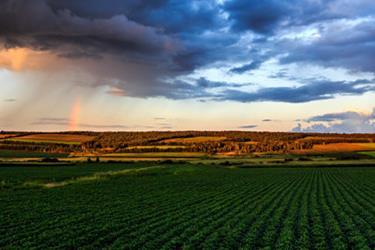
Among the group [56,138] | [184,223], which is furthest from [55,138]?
[184,223]

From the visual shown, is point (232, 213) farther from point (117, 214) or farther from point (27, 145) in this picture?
point (27, 145)

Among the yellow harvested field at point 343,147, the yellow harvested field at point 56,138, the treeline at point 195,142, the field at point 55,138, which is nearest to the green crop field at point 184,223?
the treeline at point 195,142

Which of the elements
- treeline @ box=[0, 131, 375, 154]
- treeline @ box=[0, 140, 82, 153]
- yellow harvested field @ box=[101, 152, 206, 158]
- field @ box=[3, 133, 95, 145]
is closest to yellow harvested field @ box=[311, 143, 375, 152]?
treeline @ box=[0, 131, 375, 154]

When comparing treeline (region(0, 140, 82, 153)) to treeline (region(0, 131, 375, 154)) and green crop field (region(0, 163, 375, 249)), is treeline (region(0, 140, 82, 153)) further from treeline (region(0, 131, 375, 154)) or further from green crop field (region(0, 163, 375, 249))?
green crop field (region(0, 163, 375, 249))

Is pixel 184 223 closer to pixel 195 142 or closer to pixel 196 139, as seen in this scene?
pixel 195 142

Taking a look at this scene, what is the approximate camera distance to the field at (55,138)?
135m

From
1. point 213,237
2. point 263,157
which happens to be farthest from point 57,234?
point 263,157

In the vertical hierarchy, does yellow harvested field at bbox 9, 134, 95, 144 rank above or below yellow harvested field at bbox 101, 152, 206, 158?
above

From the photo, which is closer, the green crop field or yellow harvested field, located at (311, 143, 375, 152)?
the green crop field

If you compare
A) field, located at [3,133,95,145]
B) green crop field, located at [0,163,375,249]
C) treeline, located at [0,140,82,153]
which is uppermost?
field, located at [3,133,95,145]

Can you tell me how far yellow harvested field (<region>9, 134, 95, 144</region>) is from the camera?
13557cm

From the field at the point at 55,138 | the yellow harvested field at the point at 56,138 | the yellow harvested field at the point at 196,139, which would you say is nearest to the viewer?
the field at the point at 55,138

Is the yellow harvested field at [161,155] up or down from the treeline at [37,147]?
down

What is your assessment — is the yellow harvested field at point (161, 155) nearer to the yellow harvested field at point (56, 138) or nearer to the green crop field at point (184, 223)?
the yellow harvested field at point (56, 138)
